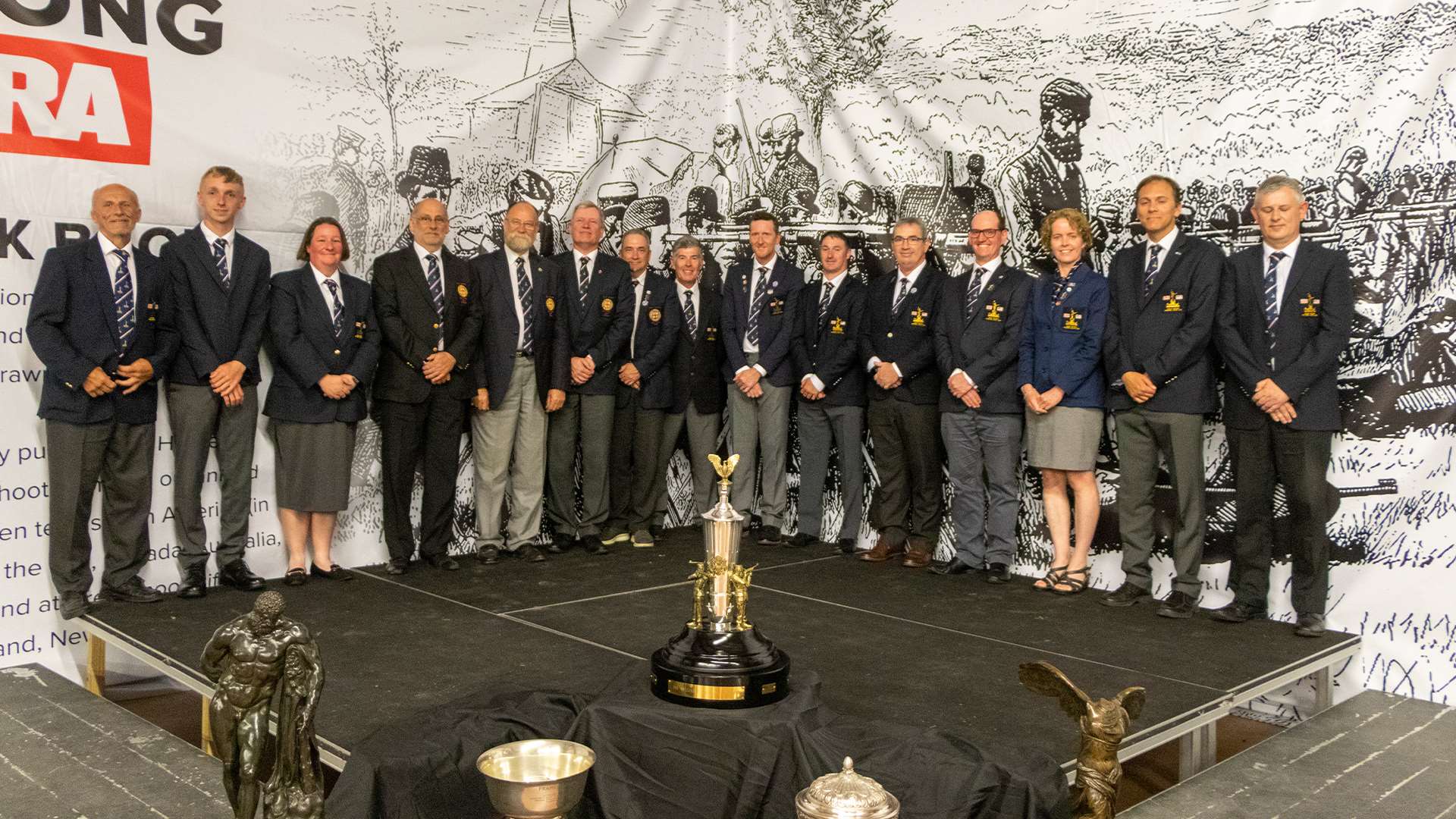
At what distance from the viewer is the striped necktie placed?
477 cm

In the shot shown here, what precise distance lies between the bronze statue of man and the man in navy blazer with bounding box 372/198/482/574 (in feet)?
10.7

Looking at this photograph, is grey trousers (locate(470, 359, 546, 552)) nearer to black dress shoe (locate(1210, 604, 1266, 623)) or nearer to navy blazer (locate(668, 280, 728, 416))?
navy blazer (locate(668, 280, 728, 416))

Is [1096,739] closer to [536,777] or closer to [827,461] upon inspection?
[536,777]

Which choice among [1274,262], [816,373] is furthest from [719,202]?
[1274,262]

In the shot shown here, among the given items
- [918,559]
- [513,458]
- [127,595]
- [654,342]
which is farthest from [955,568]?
[127,595]

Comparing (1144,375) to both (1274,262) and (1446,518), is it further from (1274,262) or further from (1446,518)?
(1446,518)

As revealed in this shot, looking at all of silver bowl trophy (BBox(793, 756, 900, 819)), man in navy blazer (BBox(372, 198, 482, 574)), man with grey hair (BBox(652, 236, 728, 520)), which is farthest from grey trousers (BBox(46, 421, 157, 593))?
silver bowl trophy (BBox(793, 756, 900, 819))

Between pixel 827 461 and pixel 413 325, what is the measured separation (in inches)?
88.5

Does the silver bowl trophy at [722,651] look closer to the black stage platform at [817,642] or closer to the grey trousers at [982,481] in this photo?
the black stage platform at [817,642]

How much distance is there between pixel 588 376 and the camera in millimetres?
6125

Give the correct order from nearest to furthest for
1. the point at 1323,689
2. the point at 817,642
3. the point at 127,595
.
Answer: the point at 817,642, the point at 1323,689, the point at 127,595

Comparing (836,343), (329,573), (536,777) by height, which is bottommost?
(329,573)

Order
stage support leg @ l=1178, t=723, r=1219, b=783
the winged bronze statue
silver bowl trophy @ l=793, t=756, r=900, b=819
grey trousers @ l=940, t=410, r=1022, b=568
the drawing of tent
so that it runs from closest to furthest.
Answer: silver bowl trophy @ l=793, t=756, r=900, b=819, the winged bronze statue, stage support leg @ l=1178, t=723, r=1219, b=783, grey trousers @ l=940, t=410, r=1022, b=568, the drawing of tent

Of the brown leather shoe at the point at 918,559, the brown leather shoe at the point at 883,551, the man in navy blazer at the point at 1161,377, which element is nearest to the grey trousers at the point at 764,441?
the brown leather shoe at the point at 883,551
